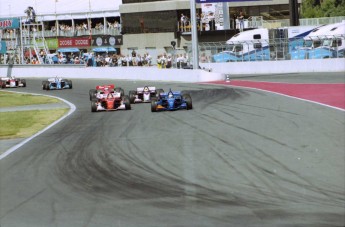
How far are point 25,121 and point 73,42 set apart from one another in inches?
1929

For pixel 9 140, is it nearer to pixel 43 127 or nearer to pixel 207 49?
pixel 43 127

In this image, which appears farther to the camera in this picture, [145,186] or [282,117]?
[282,117]

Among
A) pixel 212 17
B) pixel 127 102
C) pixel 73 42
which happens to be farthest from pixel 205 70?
pixel 73 42

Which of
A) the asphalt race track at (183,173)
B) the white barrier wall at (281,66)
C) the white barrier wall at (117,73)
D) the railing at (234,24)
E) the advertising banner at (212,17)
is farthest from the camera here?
the railing at (234,24)

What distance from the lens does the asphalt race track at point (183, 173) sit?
824 centimetres

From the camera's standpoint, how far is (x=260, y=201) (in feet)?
28.6

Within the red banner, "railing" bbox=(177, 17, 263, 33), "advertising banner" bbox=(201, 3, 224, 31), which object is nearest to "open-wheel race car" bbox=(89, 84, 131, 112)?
"advertising banner" bbox=(201, 3, 224, 31)

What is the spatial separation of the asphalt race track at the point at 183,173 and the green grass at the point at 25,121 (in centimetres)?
84

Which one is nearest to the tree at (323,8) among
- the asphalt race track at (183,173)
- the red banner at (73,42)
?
the red banner at (73,42)

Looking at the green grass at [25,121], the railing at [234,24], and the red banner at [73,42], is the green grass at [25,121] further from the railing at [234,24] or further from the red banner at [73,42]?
the red banner at [73,42]

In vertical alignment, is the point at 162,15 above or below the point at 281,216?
above

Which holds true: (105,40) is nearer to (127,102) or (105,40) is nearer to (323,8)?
(323,8)

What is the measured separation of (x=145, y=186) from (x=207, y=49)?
35036 millimetres

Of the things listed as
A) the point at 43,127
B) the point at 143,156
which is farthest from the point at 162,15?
the point at 143,156
